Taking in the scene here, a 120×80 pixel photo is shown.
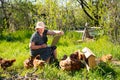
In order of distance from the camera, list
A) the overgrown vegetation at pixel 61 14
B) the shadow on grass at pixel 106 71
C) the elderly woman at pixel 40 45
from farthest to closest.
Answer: the overgrown vegetation at pixel 61 14 < the elderly woman at pixel 40 45 < the shadow on grass at pixel 106 71

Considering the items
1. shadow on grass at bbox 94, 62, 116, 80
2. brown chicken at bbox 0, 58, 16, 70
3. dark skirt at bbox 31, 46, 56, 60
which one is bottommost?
shadow on grass at bbox 94, 62, 116, 80

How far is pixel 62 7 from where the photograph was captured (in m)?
17.1

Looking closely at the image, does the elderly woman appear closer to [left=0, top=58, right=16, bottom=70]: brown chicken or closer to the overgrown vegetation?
[left=0, top=58, right=16, bottom=70]: brown chicken

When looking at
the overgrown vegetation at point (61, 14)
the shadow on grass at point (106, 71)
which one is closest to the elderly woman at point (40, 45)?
the shadow on grass at point (106, 71)

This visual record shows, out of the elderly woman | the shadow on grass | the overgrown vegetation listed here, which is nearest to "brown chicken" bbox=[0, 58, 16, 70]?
the elderly woman

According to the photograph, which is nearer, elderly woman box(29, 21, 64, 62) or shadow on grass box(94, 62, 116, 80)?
shadow on grass box(94, 62, 116, 80)

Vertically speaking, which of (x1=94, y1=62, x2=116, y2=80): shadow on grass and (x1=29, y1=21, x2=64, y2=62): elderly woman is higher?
(x1=29, y1=21, x2=64, y2=62): elderly woman

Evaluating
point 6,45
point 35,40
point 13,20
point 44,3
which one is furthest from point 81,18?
point 35,40

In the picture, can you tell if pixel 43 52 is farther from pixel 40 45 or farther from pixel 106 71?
pixel 106 71

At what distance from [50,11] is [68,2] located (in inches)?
58.8

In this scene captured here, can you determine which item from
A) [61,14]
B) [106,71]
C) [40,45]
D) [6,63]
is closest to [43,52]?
→ [40,45]

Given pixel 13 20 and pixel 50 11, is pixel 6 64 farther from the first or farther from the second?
pixel 13 20

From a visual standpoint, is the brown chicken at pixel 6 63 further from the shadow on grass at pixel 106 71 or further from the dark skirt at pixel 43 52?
the shadow on grass at pixel 106 71

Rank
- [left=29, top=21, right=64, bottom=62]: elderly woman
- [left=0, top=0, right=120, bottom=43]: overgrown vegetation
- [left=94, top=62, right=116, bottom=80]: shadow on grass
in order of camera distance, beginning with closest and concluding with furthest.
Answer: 1. [left=94, top=62, right=116, bottom=80]: shadow on grass
2. [left=29, top=21, right=64, bottom=62]: elderly woman
3. [left=0, top=0, right=120, bottom=43]: overgrown vegetation
